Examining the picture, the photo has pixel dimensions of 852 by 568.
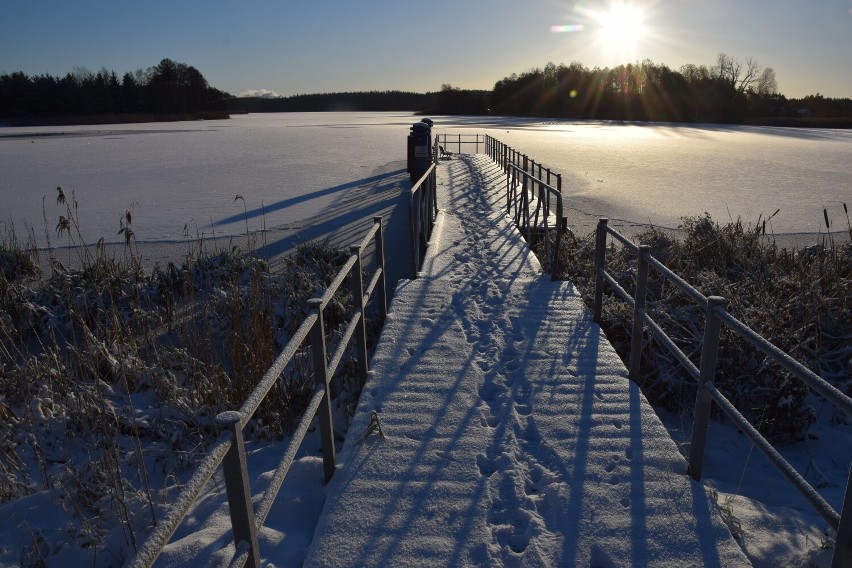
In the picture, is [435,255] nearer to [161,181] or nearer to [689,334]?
[689,334]

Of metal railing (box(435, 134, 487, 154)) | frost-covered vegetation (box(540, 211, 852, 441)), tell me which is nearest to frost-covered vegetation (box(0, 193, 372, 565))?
frost-covered vegetation (box(540, 211, 852, 441))

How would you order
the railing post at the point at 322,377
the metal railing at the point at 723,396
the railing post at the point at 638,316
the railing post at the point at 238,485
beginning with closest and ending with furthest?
the railing post at the point at 238,485 → the metal railing at the point at 723,396 → the railing post at the point at 322,377 → the railing post at the point at 638,316

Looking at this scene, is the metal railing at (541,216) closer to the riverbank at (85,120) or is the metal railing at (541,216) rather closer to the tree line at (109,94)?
the riverbank at (85,120)

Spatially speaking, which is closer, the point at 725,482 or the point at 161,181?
the point at 725,482

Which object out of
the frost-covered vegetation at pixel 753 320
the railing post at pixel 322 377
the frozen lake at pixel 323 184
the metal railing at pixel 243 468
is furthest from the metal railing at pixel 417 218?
the railing post at pixel 322 377

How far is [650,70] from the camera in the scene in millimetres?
87062

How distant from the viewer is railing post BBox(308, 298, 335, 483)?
10.5 feet

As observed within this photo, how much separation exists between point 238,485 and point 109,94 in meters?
97.7

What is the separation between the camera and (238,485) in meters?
2.06

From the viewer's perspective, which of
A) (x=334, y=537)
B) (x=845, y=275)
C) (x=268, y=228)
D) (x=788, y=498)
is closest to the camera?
(x=334, y=537)

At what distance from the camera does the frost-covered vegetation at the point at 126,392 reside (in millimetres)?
3609

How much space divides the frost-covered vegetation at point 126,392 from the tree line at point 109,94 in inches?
3347

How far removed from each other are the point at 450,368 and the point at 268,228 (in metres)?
8.68

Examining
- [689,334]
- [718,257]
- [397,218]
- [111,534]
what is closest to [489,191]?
[397,218]
